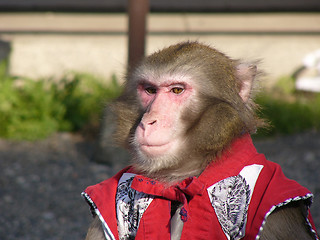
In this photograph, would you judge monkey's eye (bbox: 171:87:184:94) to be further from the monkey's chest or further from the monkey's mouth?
the monkey's chest

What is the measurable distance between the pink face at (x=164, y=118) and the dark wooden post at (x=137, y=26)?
7.95 ft

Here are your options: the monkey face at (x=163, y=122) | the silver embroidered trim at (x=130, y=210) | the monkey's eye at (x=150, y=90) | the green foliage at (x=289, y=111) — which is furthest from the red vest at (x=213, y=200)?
the green foliage at (x=289, y=111)

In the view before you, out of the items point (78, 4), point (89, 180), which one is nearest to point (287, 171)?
point (89, 180)

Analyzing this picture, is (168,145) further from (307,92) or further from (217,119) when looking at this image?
(307,92)

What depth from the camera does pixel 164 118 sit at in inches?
83.7

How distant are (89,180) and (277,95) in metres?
3.14

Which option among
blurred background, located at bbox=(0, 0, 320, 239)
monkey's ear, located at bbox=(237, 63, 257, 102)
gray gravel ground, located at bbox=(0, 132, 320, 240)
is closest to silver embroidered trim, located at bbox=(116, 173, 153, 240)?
monkey's ear, located at bbox=(237, 63, 257, 102)

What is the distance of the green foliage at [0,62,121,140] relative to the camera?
18.8 ft

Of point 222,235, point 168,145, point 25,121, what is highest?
point 168,145

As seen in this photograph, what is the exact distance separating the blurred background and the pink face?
2476 mm

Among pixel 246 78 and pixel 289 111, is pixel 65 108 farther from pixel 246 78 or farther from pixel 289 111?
pixel 246 78

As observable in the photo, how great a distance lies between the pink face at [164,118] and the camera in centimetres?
210

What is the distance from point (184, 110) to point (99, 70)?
193 inches

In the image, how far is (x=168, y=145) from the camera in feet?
6.97
